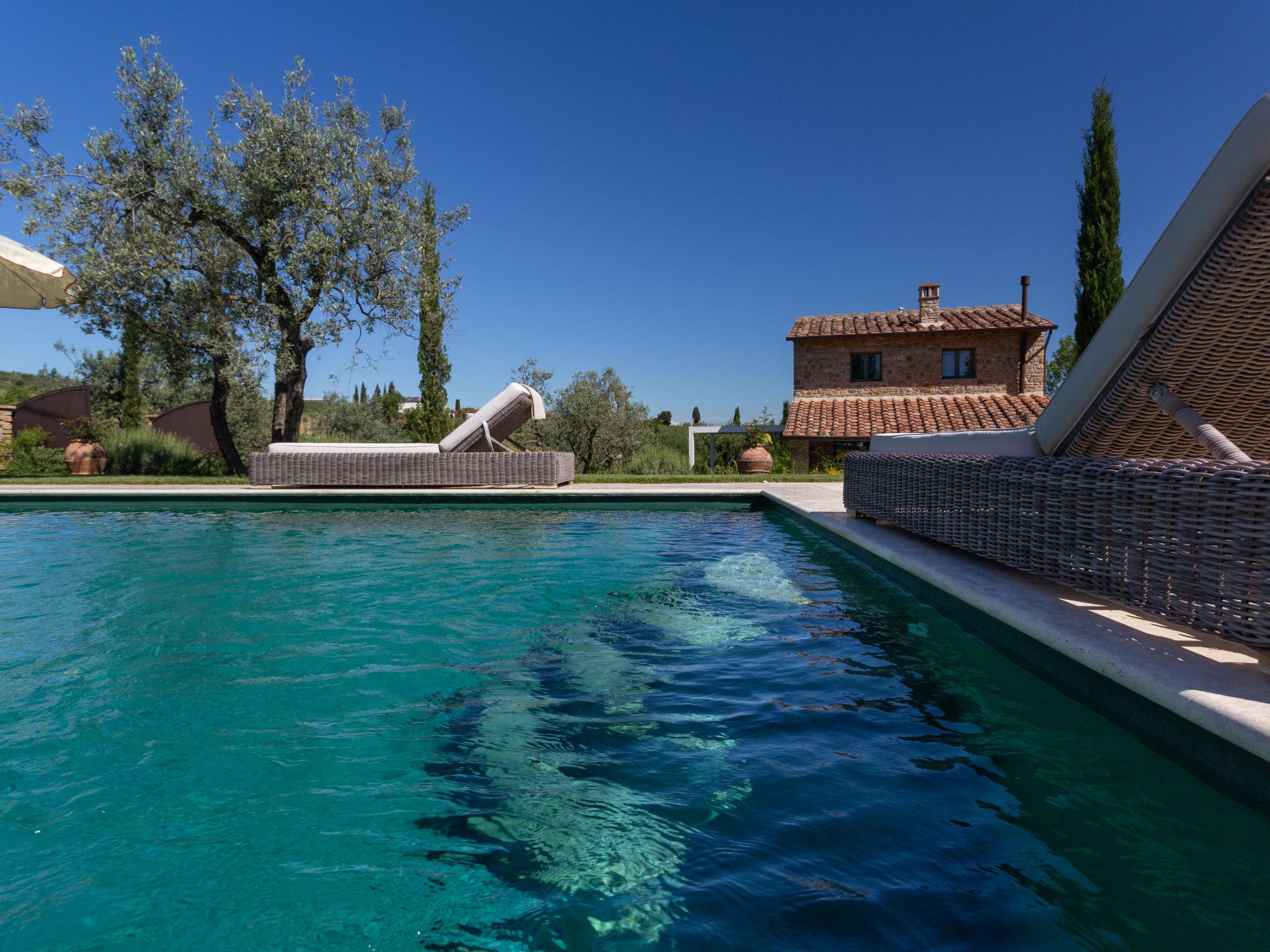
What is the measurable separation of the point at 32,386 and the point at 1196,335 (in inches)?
1751

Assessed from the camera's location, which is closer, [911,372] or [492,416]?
[492,416]

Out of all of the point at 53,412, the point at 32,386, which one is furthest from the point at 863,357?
the point at 32,386

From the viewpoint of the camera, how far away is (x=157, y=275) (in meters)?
14.2

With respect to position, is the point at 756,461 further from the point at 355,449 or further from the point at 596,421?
the point at 355,449

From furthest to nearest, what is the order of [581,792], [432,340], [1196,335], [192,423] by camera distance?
[192,423], [432,340], [1196,335], [581,792]

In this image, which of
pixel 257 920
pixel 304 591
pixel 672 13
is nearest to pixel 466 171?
pixel 672 13

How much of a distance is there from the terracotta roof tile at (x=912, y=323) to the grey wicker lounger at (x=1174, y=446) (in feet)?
54.8

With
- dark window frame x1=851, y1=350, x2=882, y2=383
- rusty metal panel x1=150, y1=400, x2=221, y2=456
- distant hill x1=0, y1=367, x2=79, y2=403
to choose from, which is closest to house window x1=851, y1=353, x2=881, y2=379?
dark window frame x1=851, y1=350, x2=882, y2=383

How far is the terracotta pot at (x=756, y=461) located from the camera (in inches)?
642

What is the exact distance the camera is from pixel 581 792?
2283 mm

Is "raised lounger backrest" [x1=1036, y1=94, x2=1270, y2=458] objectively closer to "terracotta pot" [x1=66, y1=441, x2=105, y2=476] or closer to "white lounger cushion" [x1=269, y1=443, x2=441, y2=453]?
"white lounger cushion" [x1=269, y1=443, x2=441, y2=453]

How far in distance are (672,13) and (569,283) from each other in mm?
8813

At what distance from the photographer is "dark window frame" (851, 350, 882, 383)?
20391 millimetres

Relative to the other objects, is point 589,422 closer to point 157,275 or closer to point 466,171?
point 466,171
